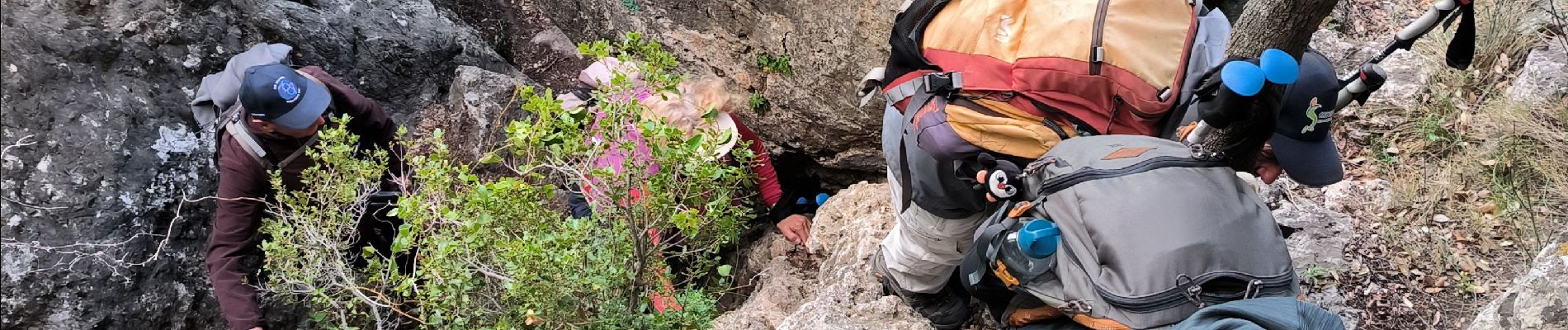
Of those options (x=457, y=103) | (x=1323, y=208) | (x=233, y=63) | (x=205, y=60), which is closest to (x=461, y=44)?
(x=457, y=103)

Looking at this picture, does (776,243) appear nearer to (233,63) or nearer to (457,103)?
(457,103)

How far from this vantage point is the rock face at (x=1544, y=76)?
4125mm

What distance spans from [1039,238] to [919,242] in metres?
1.02

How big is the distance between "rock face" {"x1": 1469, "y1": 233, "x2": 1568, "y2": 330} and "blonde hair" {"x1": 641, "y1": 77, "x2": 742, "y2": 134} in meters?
2.91

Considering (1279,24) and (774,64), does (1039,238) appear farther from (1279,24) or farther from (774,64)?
(774,64)

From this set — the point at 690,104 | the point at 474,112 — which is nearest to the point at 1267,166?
the point at 690,104

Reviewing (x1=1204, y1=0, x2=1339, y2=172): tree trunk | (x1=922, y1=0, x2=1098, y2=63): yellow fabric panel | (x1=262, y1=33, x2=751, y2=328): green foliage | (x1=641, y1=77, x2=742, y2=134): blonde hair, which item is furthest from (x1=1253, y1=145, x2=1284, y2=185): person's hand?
(x1=641, y1=77, x2=742, y2=134): blonde hair

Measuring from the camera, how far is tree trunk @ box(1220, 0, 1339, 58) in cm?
258

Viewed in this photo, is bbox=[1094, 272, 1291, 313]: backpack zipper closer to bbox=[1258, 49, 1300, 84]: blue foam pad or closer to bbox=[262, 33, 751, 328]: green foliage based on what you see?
bbox=[1258, 49, 1300, 84]: blue foam pad

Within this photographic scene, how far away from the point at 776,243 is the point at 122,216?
3343mm

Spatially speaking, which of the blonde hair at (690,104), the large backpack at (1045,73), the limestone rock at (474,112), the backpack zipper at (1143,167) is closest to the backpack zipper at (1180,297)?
A: the backpack zipper at (1143,167)

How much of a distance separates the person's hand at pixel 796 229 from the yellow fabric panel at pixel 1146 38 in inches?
103

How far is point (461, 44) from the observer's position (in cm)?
658

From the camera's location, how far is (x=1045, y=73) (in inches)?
98.2
